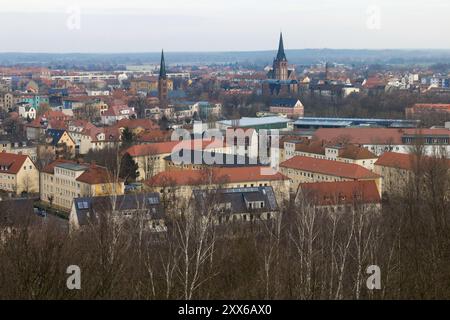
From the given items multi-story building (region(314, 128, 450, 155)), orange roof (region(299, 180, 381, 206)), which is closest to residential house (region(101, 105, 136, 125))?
multi-story building (region(314, 128, 450, 155))

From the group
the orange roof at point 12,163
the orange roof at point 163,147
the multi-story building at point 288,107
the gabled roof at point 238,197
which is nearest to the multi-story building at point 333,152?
the orange roof at point 163,147

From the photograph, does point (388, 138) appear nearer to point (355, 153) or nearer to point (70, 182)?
point (355, 153)

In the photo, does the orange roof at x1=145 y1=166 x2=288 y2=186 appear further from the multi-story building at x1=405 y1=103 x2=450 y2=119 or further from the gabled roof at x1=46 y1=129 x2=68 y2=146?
the multi-story building at x1=405 y1=103 x2=450 y2=119

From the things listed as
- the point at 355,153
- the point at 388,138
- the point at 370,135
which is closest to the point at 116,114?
the point at 370,135

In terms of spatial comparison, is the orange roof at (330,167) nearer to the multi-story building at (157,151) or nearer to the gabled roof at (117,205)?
the multi-story building at (157,151)
